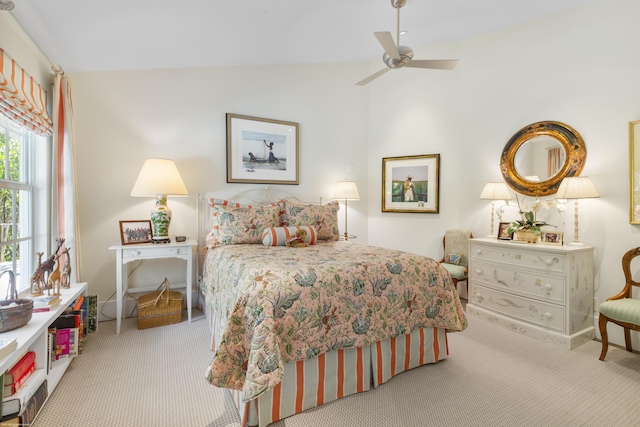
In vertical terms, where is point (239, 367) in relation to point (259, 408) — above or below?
above

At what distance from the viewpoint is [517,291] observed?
116 inches

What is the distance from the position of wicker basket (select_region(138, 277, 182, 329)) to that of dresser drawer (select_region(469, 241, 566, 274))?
10.2 feet

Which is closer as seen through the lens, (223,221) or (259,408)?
(259,408)

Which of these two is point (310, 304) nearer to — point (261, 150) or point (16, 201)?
point (16, 201)

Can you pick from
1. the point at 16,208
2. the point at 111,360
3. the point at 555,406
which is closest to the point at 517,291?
the point at 555,406

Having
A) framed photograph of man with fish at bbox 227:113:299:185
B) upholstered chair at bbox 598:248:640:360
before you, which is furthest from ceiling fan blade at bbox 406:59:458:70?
upholstered chair at bbox 598:248:640:360

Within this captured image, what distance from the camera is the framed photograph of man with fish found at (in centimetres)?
372

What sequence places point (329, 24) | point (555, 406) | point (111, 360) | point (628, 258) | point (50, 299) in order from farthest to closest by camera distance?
point (329, 24) < point (628, 258) < point (111, 360) < point (50, 299) < point (555, 406)

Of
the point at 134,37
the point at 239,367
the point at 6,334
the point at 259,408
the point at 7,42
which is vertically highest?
the point at 134,37

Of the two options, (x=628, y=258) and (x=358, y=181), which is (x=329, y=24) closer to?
(x=358, y=181)

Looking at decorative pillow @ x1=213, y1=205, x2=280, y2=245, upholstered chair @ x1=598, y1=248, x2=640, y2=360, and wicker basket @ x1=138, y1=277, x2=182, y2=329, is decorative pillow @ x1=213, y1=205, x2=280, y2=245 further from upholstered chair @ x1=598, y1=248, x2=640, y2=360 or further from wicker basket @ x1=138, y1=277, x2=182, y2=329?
upholstered chair @ x1=598, y1=248, x2=640, y2=360

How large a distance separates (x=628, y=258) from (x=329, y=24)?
11.1 feet

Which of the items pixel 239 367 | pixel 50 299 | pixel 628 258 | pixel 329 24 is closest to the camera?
pixel 239 367

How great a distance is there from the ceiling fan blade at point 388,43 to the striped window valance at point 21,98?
229cm
